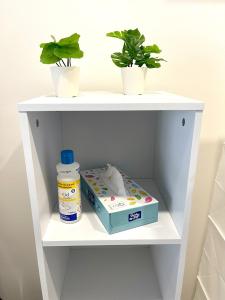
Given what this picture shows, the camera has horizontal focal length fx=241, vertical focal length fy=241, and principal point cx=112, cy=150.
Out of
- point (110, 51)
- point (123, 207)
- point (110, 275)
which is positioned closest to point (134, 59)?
point (110, 51)

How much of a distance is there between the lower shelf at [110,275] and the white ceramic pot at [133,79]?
0.67 metres

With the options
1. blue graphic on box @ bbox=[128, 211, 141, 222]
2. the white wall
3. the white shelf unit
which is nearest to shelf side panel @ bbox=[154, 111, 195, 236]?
the white shelf unit

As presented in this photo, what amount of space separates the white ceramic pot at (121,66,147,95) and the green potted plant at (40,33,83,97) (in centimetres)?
14

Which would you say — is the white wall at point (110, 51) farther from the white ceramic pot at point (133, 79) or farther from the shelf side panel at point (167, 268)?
the shelf side panel at point (167, 268)

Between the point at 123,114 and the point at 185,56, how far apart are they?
29 cm

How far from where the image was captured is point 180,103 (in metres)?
0.51

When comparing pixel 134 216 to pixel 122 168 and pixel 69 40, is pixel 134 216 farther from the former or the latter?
pixel 69 40

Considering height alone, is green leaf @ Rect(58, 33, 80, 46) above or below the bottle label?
A: above

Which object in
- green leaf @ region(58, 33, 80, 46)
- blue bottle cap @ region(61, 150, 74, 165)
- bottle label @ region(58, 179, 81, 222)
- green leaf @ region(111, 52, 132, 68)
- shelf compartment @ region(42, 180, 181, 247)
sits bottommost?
shelf compartment @ region(42, 180, 181, 247)

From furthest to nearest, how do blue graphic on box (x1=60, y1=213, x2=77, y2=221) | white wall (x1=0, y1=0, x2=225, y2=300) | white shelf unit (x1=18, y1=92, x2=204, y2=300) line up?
white wall (x1=0, y1=0, x2=225, y2=300), blue graphic on box (x1=60, y1=213, x2=77, y2=221), white shelf unit (x1=18, y1=92, x2=204, y2=300)

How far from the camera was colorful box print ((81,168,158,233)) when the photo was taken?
62cm

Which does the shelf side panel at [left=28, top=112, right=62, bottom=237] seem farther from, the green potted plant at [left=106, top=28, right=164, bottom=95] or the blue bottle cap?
the green potted plant at [left=106, top=28, right=164, bottom=95]

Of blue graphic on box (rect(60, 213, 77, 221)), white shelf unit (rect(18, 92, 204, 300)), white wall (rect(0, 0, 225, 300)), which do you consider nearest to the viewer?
white shelf unit (rect(18, 92, 204, 300))

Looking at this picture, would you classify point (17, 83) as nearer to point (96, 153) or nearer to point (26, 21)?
point (26, 21)
